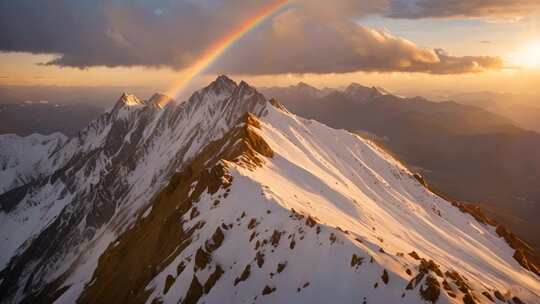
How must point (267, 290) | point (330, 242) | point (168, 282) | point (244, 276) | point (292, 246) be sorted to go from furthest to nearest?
point (168, 282), point (292, 246), point (244, 276), point (330, 242), point (267, 290)

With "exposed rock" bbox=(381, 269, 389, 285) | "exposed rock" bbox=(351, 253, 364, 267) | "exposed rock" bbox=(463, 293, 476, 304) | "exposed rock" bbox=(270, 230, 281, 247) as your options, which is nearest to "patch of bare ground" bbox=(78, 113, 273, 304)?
"exposed rock" bbox=(270, 230, 281, 247)

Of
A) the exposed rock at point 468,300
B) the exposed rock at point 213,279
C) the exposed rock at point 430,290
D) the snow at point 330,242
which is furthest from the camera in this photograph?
the exposed rock at point 213,279

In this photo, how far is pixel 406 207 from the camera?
562 feet

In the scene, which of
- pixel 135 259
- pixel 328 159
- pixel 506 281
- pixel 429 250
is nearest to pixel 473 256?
pixel 506 281

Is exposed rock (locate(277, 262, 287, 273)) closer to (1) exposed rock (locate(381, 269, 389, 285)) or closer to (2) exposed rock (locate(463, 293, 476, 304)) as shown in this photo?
(1) exposed rock (locate(381, 269, 389, 285))

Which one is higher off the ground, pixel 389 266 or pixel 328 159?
pixel 389 266

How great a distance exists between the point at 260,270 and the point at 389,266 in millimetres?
20327

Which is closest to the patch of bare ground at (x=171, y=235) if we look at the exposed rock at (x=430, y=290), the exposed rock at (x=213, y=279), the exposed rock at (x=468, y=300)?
the exposed rock at (x=213, y=279)

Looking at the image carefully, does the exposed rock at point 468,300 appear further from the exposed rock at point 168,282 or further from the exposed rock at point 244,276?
the exposed rock at point 168,282

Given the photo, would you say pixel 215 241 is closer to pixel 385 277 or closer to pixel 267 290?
pixel 267 290

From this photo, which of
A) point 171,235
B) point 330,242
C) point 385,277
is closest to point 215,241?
point 171,235

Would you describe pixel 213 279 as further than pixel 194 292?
Yes

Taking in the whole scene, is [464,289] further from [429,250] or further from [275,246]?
[429,250]

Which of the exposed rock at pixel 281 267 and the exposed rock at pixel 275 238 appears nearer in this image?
the exposed rock at pixel 281 267
